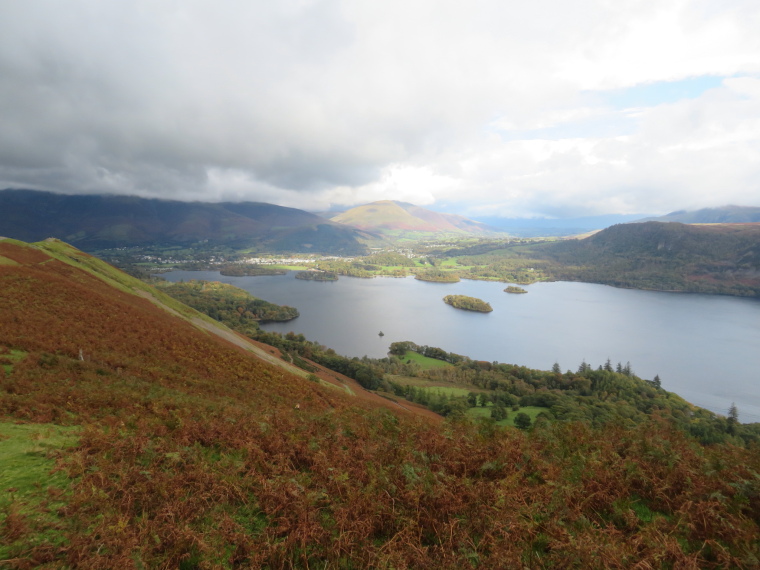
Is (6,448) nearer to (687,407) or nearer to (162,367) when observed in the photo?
(162,367)

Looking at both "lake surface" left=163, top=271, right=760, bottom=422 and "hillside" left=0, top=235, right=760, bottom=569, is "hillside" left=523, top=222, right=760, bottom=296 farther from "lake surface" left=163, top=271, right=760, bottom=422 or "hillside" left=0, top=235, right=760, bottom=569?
"hillside" left=0, top=235, right=760, bottom=569

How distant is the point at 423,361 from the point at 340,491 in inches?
2777

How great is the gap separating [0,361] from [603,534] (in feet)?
53.5

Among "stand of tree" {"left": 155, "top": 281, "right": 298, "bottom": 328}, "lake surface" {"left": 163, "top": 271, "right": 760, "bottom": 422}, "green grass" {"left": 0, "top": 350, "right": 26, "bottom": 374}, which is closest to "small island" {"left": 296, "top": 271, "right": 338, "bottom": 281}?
"lake surface" {"left": 163, "top": 271, "right": 760, "bottom": 422}

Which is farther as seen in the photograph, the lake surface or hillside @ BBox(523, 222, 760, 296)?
hillside @ BBox(523, 222, 760, 296)

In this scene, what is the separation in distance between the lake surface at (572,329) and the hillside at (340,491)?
7129cm

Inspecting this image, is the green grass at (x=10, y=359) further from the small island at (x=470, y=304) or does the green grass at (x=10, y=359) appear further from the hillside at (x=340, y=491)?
the small island at (x=470, y=304)

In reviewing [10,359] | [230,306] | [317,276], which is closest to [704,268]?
[317,276]

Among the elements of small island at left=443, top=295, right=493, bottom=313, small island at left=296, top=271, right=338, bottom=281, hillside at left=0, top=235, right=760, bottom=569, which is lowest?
small island at left=443, top=295, right=493, bottom=313

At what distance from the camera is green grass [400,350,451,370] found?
71.0 meters

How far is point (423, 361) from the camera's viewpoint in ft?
243

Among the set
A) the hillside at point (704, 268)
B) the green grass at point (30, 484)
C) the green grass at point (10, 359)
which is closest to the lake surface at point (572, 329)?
the hillside at point (704, 268)

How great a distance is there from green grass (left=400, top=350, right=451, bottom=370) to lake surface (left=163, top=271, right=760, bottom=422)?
6.55 m

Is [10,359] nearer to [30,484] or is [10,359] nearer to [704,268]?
[30,484]
